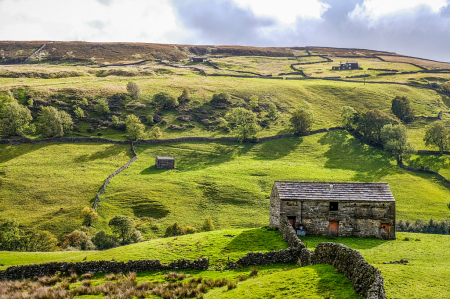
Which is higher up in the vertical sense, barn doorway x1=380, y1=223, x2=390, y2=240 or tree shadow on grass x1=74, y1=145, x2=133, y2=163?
tree shadow on grass x1=74, y1=145, x2=133, y2=163

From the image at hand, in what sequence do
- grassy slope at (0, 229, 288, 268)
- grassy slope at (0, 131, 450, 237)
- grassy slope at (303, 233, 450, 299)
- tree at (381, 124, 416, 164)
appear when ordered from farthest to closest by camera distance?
1. tree at (381, 124, 416, 164)
2. grassy slope at (0, 131, 450, 237)
3. grassy slope at (0, 229, 288, 268)
4. grassy slope at (303, 233, 450, 299)

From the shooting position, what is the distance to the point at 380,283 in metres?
15.5

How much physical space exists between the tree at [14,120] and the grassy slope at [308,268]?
66.0 metres

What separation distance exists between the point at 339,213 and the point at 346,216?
849 millimetres

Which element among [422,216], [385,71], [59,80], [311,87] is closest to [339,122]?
[311,87]

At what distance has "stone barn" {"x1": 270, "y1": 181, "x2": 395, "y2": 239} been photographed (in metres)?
39.9

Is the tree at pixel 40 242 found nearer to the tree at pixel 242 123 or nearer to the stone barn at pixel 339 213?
the stone barn at pixel 339 213

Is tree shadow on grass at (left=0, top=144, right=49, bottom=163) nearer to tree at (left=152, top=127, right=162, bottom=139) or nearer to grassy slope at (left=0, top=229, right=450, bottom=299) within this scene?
tree at (left=152, top=127, right=162, bottom=139)

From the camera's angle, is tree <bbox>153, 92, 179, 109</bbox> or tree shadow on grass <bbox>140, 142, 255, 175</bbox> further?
tree <bbox>153, 92, 179, 109</bbox>

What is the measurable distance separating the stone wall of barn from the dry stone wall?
1553 cm

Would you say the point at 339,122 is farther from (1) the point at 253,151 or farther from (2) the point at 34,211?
(2) the point at 34,211

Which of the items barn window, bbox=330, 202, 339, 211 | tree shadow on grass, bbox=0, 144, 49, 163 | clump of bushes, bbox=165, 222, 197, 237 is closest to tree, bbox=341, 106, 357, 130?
clump of bushes, bbox=165, 222, 197, 237

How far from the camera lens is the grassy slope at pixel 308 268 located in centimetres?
1888

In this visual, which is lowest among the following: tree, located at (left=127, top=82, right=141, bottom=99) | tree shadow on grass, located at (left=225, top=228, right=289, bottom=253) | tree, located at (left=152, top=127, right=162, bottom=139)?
tree shadow on grass, located at (left=225, top=228, right=289, bottom=253)
